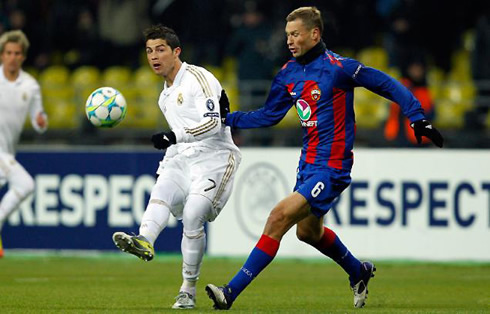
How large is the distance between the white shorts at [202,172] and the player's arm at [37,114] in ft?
15.7

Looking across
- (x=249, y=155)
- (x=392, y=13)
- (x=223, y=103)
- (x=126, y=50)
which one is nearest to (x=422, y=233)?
(x=249, y=155)

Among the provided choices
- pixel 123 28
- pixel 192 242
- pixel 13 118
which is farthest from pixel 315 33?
pixel 123 28

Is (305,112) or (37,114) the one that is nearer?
(305,112)

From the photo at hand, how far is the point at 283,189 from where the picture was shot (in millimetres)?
15227

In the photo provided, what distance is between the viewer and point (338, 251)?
950 cm

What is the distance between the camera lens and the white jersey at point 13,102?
14234 mm

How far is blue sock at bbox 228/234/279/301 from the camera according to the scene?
860cm

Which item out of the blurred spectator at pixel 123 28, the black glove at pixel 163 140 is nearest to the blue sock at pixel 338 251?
the black glove at pixel 163 140

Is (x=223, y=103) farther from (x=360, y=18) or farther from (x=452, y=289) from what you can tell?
(x=360, y=18)

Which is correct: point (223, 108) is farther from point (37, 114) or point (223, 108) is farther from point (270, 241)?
point (37, 114)

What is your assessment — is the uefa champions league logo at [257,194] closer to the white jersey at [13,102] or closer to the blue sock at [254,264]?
the white jersey at [13,102]

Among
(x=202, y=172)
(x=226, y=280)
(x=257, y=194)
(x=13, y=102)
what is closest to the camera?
(x=202, y=172)

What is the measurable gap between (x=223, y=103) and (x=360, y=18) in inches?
374

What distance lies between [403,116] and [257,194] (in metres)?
2.42
